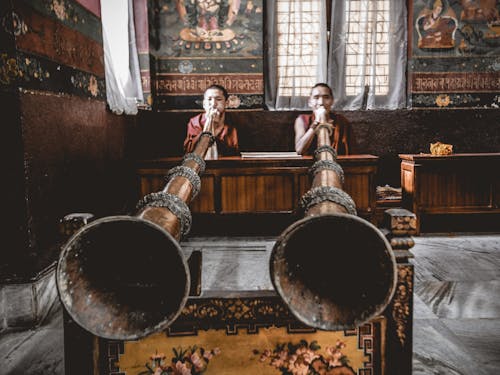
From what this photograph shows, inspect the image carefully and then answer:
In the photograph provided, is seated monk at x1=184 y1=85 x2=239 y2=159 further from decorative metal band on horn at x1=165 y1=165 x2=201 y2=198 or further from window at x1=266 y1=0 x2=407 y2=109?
decorative metal band on horn at x1=165 y1=165 x2=201 y2=198

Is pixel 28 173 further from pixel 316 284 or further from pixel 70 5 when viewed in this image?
pixel 316 284

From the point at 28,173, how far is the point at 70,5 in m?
1.34

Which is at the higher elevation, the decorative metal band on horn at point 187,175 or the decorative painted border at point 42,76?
the decorative painted border at point 42,76

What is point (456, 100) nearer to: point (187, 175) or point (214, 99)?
point (214, 99)

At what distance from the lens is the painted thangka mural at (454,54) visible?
516cm

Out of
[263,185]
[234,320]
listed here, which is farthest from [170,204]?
[263,185]

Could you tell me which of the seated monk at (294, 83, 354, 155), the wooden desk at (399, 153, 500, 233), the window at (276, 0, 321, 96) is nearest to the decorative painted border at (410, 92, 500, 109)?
the seated monk at (294, 83, 354, 155)

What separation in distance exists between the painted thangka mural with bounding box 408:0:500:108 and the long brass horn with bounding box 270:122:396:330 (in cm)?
473

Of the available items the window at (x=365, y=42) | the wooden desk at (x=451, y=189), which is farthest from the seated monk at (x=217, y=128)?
the wooden desk at (x=451, y=189)

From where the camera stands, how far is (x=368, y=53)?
17.2 feet

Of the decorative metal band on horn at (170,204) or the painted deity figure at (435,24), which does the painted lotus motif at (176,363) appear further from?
the painted deity figure at (435,24)

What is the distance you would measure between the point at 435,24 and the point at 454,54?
440 mm

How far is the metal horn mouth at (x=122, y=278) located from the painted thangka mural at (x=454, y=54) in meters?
4.94

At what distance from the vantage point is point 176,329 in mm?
1097
